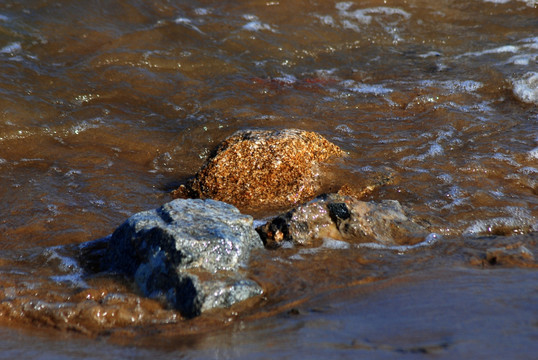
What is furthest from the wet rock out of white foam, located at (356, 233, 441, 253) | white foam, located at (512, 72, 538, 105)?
white foam, located at (512, 72, 538, 105)

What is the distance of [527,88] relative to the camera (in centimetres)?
686

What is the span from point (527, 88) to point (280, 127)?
3.08m

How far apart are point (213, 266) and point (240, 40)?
5875 mm

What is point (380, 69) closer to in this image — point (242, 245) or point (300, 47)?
point (300, 47)

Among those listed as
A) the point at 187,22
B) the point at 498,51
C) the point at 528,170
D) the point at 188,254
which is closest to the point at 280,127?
the point at 528,170

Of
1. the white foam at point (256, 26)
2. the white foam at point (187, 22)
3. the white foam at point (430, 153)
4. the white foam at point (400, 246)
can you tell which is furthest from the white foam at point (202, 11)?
the white foam at point (400, 246)

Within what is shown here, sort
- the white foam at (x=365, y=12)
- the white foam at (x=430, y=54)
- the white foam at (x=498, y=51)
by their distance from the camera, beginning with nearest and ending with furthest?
the white foam at (x=498, y=51) → the white foam at (x=430, y=54) → the white foam at (x=365, y=12)

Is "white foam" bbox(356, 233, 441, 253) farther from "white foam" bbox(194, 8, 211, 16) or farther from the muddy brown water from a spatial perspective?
"white foam" bbox(194, 8, 211, 16)

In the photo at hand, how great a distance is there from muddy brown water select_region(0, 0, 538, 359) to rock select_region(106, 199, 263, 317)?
95 millimetres

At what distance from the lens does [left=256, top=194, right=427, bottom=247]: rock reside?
12.3 ft

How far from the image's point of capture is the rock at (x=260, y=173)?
183 inches

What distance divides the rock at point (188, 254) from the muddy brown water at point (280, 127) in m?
0.10

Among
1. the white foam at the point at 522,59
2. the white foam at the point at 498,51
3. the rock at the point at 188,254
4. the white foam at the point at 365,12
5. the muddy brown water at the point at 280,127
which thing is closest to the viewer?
the muddy brown water at the point at 280,127

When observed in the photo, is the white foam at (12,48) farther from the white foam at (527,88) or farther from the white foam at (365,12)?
the white foam at (527,88)
